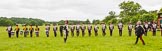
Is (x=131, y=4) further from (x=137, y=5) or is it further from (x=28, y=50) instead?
(x=28, y=50)

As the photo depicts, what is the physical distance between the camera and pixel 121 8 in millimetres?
141875

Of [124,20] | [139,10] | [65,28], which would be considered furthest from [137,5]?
[65,28]

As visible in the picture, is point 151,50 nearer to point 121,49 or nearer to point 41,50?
point 121,49

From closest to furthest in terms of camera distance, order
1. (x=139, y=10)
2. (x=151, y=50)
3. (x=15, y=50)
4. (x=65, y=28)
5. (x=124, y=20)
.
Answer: (x=151, y=50)
(x=15, y=50)
(x=65, y=28)
(x=124, y=20)
(x=139, y=10)

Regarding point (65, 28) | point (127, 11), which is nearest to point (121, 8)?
point (127, 11)

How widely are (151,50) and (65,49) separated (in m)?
5.39

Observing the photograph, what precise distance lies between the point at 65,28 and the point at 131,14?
115 metres

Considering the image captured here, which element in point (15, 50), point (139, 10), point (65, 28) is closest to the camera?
point (15, 50)

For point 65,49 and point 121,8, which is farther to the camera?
point 121,8

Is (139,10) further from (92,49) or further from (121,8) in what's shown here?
(92,49)

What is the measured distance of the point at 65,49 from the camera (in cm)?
2164

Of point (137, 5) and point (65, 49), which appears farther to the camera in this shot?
point (137, 5)

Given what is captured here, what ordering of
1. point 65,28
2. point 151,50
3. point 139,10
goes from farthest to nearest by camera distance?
point 139,10 → point 65,28 → point 151,50

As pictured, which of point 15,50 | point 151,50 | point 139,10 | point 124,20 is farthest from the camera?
point 139,10
